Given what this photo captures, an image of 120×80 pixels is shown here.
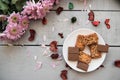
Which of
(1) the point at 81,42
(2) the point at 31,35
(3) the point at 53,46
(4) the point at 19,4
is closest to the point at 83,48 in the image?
(1) the point at 81,42

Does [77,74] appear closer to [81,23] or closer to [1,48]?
[81,23]

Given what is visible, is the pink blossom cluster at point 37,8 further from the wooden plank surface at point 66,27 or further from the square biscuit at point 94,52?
the square biscuit at point 94,52

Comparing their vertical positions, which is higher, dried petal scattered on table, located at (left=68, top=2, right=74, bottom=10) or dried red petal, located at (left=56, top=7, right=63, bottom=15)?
dried petal scattered on table, located at (left=68, top=2, right=74, bottom=10)

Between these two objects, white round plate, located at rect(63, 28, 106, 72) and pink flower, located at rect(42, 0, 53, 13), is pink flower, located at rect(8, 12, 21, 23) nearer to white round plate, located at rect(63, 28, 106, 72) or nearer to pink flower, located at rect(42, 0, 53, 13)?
pink flower, located at rect(42, 0, 53, 13)

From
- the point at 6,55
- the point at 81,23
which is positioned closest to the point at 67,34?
the point at 81,23

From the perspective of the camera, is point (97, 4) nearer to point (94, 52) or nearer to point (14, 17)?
point (94, 52)

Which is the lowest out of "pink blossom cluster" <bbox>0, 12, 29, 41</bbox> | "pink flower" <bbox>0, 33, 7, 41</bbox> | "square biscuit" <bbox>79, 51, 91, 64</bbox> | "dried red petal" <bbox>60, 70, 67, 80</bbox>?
"dried red petal" <bbox>60, 70, 67, 80</bbox>

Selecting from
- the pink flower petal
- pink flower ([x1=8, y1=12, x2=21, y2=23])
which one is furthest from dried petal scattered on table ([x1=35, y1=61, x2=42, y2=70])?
pink flower ([x1=8, y1=12, x2=21, y2=23])
